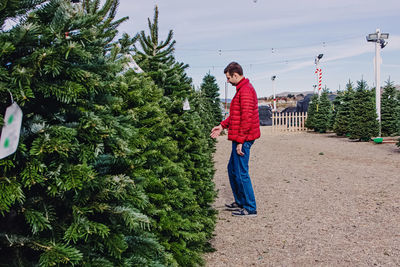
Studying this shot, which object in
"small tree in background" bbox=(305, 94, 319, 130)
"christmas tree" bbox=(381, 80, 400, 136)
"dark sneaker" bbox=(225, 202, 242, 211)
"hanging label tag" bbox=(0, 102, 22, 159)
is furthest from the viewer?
"small tree in background" bbox=(305, 94, 319, 130)

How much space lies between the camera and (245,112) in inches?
189

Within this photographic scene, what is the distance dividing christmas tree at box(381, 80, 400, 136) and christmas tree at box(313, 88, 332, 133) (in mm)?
3564

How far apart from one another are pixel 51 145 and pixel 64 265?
449mm

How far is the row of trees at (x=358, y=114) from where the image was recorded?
52.6ft

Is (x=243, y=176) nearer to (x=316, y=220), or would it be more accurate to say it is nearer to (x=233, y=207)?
(x=233, y=207)

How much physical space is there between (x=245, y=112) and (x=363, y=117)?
13.2 m

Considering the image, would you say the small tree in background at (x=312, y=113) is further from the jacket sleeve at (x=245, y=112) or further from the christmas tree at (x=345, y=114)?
the jacket sleeve at (x=245, y=112)

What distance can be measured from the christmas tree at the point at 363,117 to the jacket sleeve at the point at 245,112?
41.7ft

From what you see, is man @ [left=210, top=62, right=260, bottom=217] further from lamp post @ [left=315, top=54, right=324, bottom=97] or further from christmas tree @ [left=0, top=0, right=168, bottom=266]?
lamp post @ [left=315, top=54, right=324, bottom=97]

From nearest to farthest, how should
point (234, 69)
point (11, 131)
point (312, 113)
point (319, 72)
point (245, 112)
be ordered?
point (11, 131) < point (245, 112) < point (234, 69) < point (312, 113) < point (319, 72)

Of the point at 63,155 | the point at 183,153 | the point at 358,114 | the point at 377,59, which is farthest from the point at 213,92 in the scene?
the point at 63,155

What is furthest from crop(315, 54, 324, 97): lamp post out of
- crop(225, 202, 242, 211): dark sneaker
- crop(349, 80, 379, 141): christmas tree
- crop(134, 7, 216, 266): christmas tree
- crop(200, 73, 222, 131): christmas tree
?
crop(134, 7, 216, 266): christmas tree

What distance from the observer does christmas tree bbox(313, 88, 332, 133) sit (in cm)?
2219

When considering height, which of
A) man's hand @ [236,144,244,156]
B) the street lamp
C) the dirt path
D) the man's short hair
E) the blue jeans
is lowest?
the dirt path
